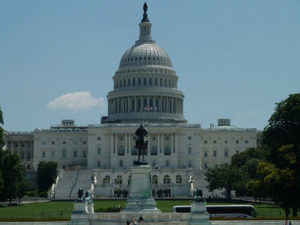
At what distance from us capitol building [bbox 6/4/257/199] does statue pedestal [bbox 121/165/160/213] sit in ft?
296

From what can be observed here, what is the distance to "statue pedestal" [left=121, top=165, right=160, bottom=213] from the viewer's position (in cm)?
5453

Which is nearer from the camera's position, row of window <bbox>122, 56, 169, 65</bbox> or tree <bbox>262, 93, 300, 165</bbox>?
tree <bbox>262, 93, 300, 165</bbox>

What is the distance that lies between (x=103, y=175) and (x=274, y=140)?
6617 cm

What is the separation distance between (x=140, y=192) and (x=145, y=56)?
115474mm

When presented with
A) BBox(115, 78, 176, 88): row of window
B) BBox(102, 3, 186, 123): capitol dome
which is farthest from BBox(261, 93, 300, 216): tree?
BBox(115, 78, 176, 88): row of window

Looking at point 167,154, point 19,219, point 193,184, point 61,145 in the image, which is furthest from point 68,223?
point 61,145

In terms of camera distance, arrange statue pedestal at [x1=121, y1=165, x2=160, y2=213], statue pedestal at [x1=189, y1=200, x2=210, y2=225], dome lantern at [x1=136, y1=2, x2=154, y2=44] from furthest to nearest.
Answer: dome lantern at [x1=136, y1=2, x2=154, y2=44] → statue pedestal at [x1=121, y1=165, x2=160, y2=213] → statue pedestal at [x1=189, y1=200, x2=210, y2=225]

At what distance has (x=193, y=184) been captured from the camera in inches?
5020

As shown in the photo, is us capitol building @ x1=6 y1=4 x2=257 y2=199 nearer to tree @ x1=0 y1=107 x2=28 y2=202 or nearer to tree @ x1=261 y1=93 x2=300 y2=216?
tree @ x1=0 y1=107 x2=28 y2=202

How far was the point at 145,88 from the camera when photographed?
166000 mm

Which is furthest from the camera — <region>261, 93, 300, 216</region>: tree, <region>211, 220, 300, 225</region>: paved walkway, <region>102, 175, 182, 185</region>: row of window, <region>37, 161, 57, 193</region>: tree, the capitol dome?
the capitol dome

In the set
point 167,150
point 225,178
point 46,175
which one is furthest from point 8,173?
point 167,150

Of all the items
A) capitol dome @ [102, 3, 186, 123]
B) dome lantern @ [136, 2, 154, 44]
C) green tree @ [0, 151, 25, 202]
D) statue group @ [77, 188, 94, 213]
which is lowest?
statue group @ [77, 188, 94, 213]

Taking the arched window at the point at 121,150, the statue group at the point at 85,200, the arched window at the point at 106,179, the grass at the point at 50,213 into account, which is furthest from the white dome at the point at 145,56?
the statue group at the point at 85,200
